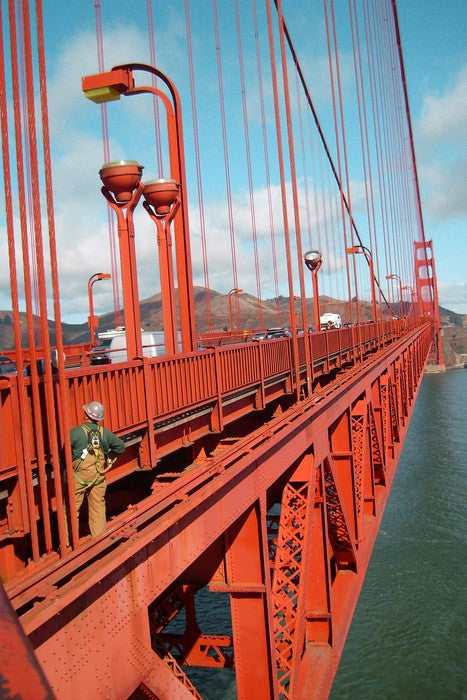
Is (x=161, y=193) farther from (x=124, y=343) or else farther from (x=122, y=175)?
(x=124, y=343)

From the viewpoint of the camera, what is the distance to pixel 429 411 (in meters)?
48.9

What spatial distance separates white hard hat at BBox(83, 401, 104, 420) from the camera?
4.36 metres

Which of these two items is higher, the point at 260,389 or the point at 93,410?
the point at 93,410

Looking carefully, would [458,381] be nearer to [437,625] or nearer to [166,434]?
[437,625]

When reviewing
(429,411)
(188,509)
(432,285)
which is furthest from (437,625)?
(432,285)

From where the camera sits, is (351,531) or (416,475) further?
(416,475)

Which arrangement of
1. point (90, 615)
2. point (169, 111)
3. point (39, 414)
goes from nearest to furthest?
point (90, 615), point (39, 414), point (169, 111)

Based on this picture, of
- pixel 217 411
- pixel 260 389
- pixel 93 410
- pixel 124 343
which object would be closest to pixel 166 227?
pixel 260 389

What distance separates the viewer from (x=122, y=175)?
8.03 meters

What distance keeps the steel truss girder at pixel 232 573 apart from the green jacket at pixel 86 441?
18.8 inches

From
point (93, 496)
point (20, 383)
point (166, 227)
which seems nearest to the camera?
point (20, 383)

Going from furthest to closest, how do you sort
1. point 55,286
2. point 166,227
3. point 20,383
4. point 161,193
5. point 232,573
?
point 166,227 < point 161,193 < point 232,573 < point 55,286 < point 20,383

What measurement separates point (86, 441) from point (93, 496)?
47 centimetres

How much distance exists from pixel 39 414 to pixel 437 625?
48.3 feet
